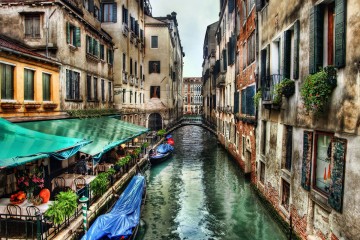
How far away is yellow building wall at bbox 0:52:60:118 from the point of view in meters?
11.0

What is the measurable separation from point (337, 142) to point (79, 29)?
14.4 metres

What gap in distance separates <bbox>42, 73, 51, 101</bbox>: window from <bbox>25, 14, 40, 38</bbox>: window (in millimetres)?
2379

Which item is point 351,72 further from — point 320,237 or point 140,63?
point 140,63

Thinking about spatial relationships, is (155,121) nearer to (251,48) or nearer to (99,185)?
(251,48)

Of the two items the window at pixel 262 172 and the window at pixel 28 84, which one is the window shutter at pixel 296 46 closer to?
the window at pixel 262 172

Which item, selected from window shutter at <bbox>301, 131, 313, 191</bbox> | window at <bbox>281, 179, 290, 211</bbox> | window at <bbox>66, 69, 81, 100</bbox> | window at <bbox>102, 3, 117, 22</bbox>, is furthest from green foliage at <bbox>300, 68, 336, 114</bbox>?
window at <bbox>102, 3, 117, 22</bbox>

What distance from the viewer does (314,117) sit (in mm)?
7699

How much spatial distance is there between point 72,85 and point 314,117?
12.6 metres

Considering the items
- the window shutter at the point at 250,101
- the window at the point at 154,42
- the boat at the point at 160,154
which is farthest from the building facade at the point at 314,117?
the window at the point at 154,42

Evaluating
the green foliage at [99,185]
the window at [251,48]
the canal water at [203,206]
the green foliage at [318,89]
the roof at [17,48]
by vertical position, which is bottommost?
the canal water at [203,206]

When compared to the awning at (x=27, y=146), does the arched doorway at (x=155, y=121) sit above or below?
below

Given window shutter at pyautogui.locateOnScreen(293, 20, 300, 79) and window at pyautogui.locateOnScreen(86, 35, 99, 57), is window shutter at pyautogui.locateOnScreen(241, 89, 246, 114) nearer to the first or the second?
window shutter at pyautogui.locateOnScreen(293, 20, 300, 79)

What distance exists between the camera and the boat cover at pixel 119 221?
8159 millimetres

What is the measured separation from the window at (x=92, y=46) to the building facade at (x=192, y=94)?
89.1 metres
